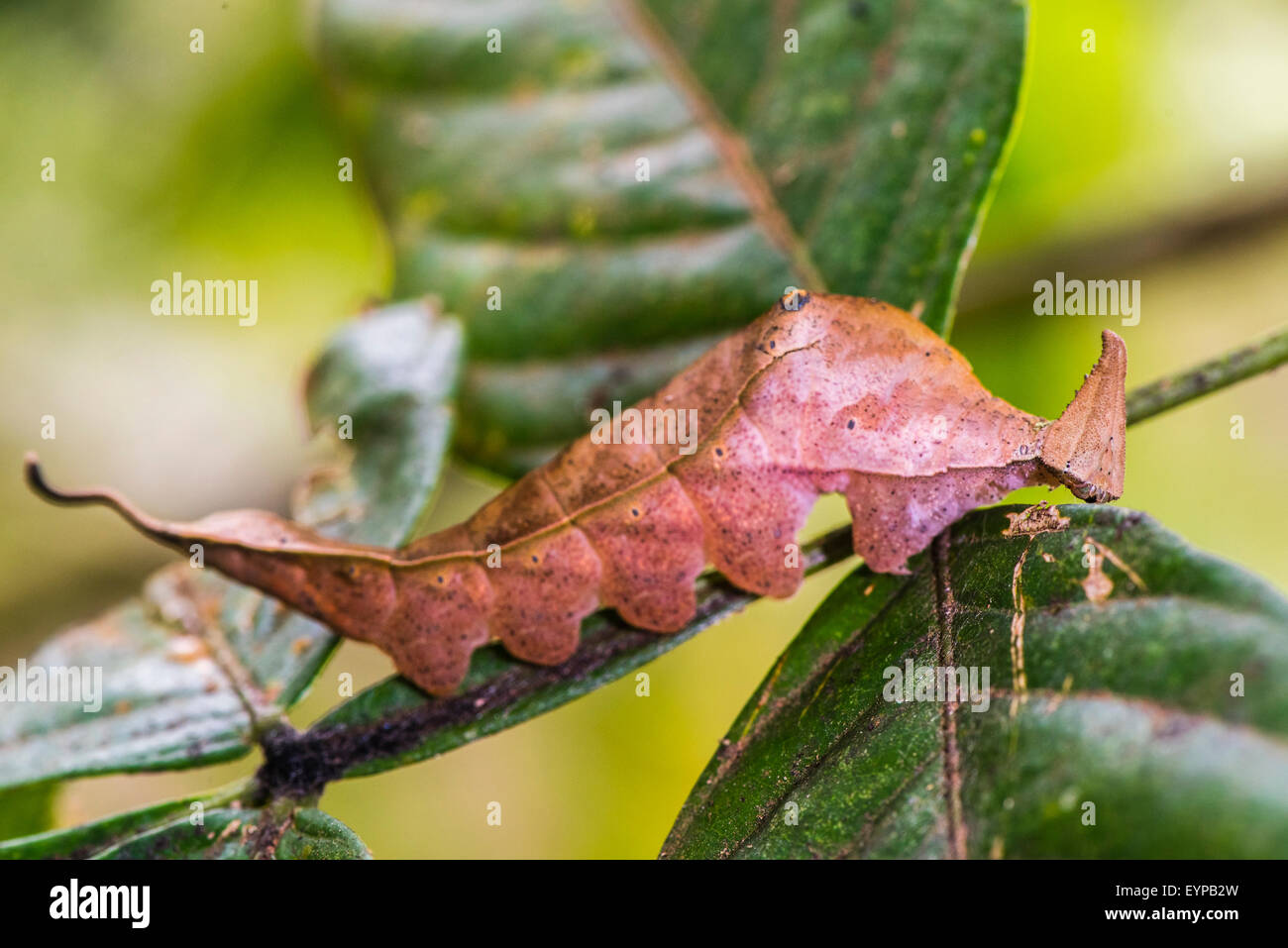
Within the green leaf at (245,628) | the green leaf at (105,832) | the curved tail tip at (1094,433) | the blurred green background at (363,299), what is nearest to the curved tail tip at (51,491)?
the green leaf at (245,628)

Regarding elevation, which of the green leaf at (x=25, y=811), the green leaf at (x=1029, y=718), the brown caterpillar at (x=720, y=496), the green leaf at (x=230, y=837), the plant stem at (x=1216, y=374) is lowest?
the green leaf at (x=25, y=811)

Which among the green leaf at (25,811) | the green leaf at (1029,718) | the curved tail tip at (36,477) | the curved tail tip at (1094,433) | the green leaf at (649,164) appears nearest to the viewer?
the green leaf at (1029,718)

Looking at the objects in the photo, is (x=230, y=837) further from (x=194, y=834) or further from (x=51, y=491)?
(x=51, y=491)

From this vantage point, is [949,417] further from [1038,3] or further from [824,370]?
[1038,3]

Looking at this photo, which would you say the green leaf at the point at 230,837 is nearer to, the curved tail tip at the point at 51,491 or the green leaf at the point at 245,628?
the green leaf at the point at 245,628

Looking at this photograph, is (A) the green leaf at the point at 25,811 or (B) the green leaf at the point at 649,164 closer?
(B) the green leaf at the point at 649,164

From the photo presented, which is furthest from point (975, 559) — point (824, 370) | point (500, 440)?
point (500, 440)

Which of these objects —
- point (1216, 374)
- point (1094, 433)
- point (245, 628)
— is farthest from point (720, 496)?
point (245, 628)
